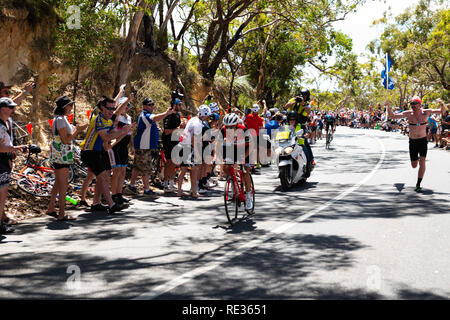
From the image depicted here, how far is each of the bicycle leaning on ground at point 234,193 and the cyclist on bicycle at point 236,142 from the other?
0.32 feet

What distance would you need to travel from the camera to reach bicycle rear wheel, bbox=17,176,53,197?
9.70 metres

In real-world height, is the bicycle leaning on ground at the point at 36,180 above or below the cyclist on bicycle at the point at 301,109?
below

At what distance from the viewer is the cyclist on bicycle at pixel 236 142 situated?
28.0 ft

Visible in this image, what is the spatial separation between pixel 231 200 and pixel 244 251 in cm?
181

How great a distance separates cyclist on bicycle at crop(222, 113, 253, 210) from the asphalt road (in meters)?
0.56

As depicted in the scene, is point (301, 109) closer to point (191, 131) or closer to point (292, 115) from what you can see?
point (292, 115)

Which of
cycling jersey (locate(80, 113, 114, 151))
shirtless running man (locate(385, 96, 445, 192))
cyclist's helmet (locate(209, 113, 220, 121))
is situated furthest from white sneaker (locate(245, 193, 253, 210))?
shirtless running man (locate(385, 96, 445, 192))

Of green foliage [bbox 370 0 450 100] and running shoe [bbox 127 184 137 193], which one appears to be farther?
green foliage [bbox 370 0 450 100]

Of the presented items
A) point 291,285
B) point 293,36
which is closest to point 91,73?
point 291,285

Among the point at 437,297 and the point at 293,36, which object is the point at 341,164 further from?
the point at 293,36

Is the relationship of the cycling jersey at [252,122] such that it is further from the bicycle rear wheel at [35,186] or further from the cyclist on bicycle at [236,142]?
the bicycle rear wheel at [35,186]

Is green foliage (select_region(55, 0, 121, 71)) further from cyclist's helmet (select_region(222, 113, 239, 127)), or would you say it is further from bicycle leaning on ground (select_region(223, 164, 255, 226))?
bicycle leaning on ground (select_region(223, 164, 255, 226))

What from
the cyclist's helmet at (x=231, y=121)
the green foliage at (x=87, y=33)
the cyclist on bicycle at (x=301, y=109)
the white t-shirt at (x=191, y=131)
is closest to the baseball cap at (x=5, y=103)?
the cyclist's helmet at (x=231, y=121)

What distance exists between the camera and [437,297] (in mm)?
4781
